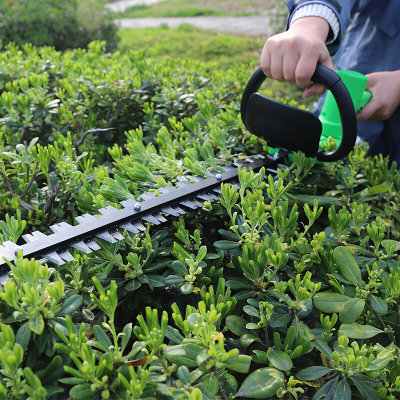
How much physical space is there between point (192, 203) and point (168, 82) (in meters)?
1.42

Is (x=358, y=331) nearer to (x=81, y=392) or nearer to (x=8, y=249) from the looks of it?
(x=81, y=392)

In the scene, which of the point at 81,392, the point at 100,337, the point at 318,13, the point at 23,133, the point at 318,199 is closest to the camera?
the point at 81,392

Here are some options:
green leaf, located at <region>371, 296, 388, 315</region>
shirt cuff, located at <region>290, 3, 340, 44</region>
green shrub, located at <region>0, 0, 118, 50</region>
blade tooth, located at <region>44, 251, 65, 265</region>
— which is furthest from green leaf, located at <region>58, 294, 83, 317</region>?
green shrub, located at <region>0, 0, 118, 50</region>

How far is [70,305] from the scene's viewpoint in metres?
1.05

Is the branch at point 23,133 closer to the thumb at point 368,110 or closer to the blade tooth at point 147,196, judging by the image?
the blade tooth at point 147,196

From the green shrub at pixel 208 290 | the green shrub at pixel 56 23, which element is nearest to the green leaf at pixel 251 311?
the green shrub at pixel 208 290

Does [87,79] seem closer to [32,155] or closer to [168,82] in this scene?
[168,82]

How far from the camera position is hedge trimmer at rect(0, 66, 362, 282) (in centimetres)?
123

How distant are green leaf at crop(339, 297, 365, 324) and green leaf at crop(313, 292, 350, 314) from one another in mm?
12

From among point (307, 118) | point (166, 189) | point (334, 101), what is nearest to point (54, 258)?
point (166, 189)

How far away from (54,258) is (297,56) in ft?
3.73

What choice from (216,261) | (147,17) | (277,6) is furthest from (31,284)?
(147,17)

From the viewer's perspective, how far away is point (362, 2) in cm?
→ 239

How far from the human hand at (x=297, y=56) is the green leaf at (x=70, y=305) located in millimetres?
1143
